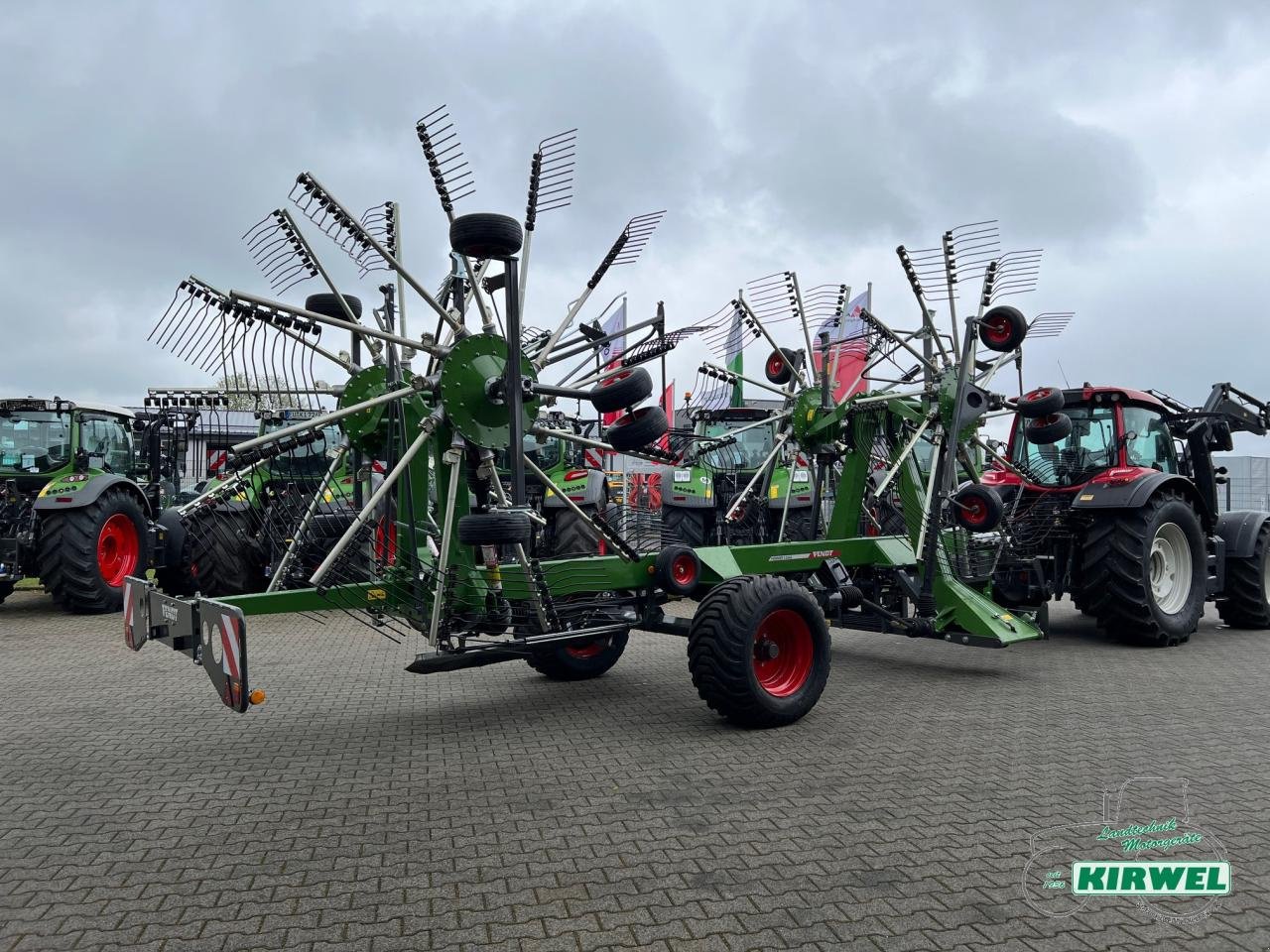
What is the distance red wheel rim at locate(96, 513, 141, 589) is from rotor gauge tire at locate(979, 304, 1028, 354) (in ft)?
30.8

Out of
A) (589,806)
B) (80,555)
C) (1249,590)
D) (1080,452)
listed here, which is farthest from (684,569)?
(80,555)

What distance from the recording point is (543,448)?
13617 millimetres

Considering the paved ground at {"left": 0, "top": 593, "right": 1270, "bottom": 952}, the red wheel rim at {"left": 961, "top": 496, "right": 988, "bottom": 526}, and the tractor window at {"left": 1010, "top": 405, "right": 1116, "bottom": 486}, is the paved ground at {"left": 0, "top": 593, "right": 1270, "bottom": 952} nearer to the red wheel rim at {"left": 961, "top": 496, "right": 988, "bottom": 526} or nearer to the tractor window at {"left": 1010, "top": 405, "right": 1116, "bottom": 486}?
the red wheel rim at {"left": 961, "top": 496, "right": 988, "bottom": 526}

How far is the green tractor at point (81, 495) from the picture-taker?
33.8ft

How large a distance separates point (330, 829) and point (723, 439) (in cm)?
499

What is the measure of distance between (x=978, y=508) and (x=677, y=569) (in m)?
2.72

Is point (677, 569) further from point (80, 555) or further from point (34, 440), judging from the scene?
point (34, 440)

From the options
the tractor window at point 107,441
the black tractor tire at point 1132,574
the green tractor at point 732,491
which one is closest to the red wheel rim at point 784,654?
the black tractor tire at point 1132,574

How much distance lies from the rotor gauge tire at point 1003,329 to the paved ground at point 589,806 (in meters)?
2.53

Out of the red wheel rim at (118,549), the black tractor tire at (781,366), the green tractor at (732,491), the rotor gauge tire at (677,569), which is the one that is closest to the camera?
the rotor gauge tire at (677,569)

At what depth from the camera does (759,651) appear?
18.7 ft

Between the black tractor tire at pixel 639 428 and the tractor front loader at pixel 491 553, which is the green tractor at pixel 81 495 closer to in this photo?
the tractor front loader at pixel 491 553

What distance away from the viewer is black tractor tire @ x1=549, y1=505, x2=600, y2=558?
617cm

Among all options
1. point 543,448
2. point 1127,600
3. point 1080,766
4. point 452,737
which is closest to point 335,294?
point 452,737
